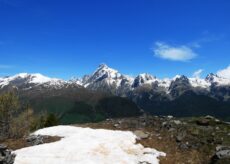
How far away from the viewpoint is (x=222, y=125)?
5428 centimetres

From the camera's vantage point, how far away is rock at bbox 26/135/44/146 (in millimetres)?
47366

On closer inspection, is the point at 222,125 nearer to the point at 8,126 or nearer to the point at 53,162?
the point at 53,162

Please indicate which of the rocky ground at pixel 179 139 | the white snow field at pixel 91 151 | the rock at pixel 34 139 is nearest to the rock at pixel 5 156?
the rocky ground at pixel 179 139

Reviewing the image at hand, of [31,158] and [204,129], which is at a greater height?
[204,129]

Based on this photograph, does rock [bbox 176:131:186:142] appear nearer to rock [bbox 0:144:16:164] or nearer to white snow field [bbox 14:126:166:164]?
white snow field [bbox 14:126:166:164]

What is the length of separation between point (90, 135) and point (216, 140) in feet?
58.0

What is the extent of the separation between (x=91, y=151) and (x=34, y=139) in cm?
1104

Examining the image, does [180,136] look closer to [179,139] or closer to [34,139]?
[179,139]

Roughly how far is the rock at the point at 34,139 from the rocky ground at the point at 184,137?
35.5 feet

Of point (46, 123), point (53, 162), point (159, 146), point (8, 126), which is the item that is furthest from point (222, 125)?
point (46, 123)

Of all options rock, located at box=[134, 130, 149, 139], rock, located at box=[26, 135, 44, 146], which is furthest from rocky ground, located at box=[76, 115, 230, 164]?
rock, located at box=[26, 135, 44, 146]

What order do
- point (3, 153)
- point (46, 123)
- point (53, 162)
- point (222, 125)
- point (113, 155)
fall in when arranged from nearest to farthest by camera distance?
point (3, 153), point (53, 162), point (113, 155), point (222, 125), point (46, 123)

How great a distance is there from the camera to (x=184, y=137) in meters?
47.9

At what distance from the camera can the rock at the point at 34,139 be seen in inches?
1865
